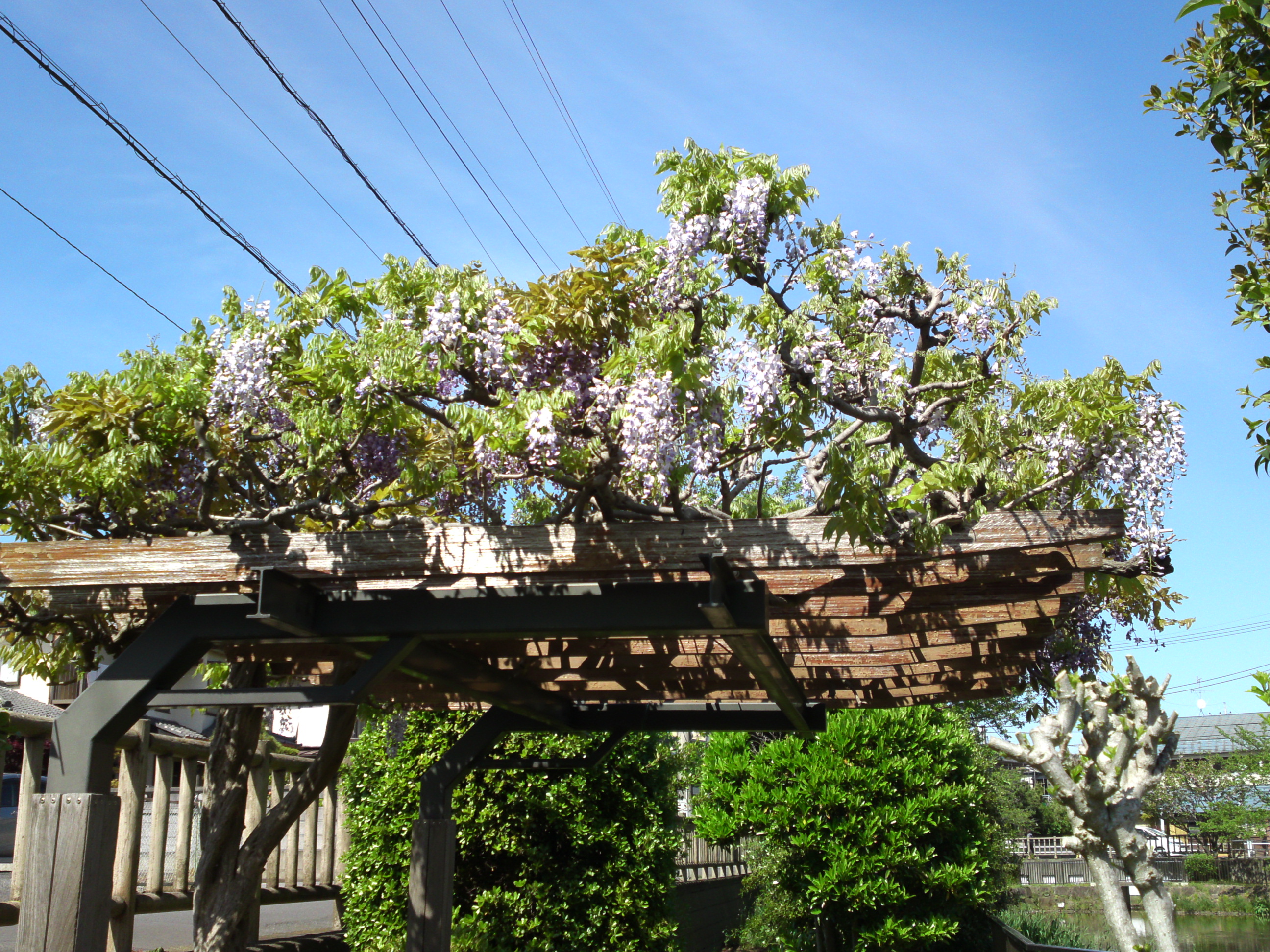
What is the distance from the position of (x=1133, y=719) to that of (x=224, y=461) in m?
9.21

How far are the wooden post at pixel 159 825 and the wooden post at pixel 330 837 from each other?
8.44 ft

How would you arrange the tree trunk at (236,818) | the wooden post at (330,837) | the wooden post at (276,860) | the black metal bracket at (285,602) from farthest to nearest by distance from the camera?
the wooden post at (330,837)
the wooden post at (276,860)
the tree trunk at (236,818)
the black metal bracket at (285,602)

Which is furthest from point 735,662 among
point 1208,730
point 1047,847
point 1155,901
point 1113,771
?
point 1208,730

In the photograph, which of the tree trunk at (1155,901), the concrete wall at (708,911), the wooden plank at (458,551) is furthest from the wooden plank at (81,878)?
the tree trunk at (1155,901)

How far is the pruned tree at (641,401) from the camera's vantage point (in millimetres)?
3539

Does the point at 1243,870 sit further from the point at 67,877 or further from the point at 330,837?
the point at 67,877

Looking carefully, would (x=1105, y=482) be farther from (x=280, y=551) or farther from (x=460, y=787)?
(x=460, y=787)

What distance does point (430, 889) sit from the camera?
540 centimetres

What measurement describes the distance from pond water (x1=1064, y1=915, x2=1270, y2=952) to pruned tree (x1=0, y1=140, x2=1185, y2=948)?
53.5 feet

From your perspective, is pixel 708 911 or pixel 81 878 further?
pixel 708 911

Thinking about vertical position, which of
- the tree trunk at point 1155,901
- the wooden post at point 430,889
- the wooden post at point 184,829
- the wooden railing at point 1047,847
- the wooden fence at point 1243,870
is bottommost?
the wooden fence at point 1243,870

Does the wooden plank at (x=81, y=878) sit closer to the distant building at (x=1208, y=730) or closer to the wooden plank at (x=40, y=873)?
the wooden plank at (x=40, y=873)

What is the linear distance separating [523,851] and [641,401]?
5414mm

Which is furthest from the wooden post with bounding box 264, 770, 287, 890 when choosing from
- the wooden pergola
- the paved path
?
the wooden pergola
